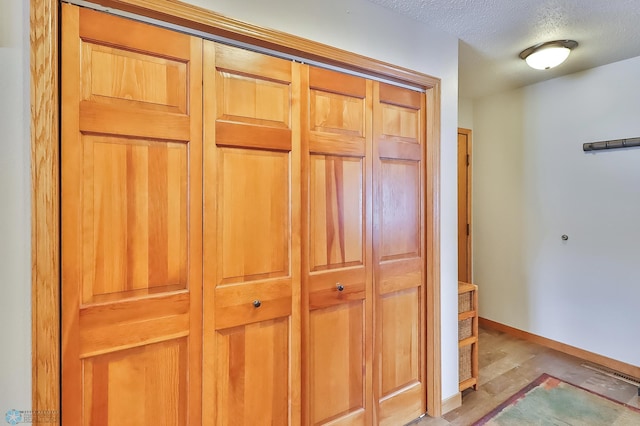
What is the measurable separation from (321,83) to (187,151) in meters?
0.76

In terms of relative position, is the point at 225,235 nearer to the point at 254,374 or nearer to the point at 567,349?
the point at 254,374

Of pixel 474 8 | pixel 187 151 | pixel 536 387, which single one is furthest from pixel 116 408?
pixel 536 387

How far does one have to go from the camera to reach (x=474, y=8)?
1804mm

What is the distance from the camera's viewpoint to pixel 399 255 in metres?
1.94

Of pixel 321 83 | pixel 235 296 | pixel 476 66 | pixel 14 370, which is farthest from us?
pixel 476 66

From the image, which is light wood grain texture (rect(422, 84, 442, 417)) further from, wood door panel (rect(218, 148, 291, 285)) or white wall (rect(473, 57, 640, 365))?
white wall (rect(473, 57, 640, 365))

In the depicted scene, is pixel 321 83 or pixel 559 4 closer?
pixel 321 83

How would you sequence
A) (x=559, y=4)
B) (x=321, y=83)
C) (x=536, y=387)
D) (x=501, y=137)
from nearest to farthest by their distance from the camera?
(x=321, y=83)
(x=559, y=4)
(x=536, y=387)
(x=501, y=137)

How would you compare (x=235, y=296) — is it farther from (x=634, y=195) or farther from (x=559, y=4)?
(x=634, y=195)

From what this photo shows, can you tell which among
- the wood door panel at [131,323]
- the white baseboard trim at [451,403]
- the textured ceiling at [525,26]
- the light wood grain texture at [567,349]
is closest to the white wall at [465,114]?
the textured ceiling at [525,26]

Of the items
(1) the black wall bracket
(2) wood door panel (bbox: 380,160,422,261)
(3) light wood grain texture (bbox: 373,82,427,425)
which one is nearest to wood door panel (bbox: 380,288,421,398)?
(3) light wood grain texture (bbox: 373,82,427,425)

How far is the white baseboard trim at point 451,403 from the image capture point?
2084mm

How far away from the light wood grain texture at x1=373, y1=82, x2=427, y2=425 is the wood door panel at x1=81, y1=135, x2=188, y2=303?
3.41 ft

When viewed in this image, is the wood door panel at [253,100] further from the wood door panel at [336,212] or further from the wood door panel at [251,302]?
the wood door panel at [251,302]
